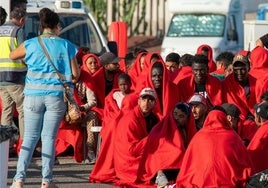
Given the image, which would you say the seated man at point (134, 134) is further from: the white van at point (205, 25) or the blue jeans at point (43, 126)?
the white van at point (205, 25)

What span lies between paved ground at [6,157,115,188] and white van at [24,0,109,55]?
10.1 ft

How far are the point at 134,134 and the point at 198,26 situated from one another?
47.3ft

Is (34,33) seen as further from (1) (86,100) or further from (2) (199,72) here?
(2) (199,72)

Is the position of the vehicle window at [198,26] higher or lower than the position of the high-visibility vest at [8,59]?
lower

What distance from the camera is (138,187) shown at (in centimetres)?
1326

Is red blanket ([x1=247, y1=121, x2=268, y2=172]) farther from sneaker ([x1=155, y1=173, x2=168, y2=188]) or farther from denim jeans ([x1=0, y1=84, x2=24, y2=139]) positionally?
denim jeans ([x1=0, y1=84, x2=24, y2=139])

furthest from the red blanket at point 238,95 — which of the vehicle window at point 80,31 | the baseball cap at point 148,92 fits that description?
the vehicle window at point 80,31

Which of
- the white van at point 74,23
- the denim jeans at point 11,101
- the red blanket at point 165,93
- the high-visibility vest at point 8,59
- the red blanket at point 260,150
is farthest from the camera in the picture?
the white van at point 74,23

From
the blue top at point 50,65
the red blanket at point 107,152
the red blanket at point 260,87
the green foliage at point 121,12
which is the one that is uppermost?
the blue top at point 50,65

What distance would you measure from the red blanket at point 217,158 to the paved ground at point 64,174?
1.66 meters

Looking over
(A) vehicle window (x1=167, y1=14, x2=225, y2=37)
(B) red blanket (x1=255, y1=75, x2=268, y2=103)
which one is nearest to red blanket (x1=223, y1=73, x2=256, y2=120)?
(B) red blanket (x1=255, y1=75, x2=268, y2=103)

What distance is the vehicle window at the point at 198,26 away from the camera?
90.5ft

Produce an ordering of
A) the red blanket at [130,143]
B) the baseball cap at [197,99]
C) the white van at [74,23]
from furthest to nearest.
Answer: the white van at [74,23] < the baseball cap at [197,99] < the red blanket at [130,143]

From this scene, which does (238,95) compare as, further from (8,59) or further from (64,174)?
(8,59)
